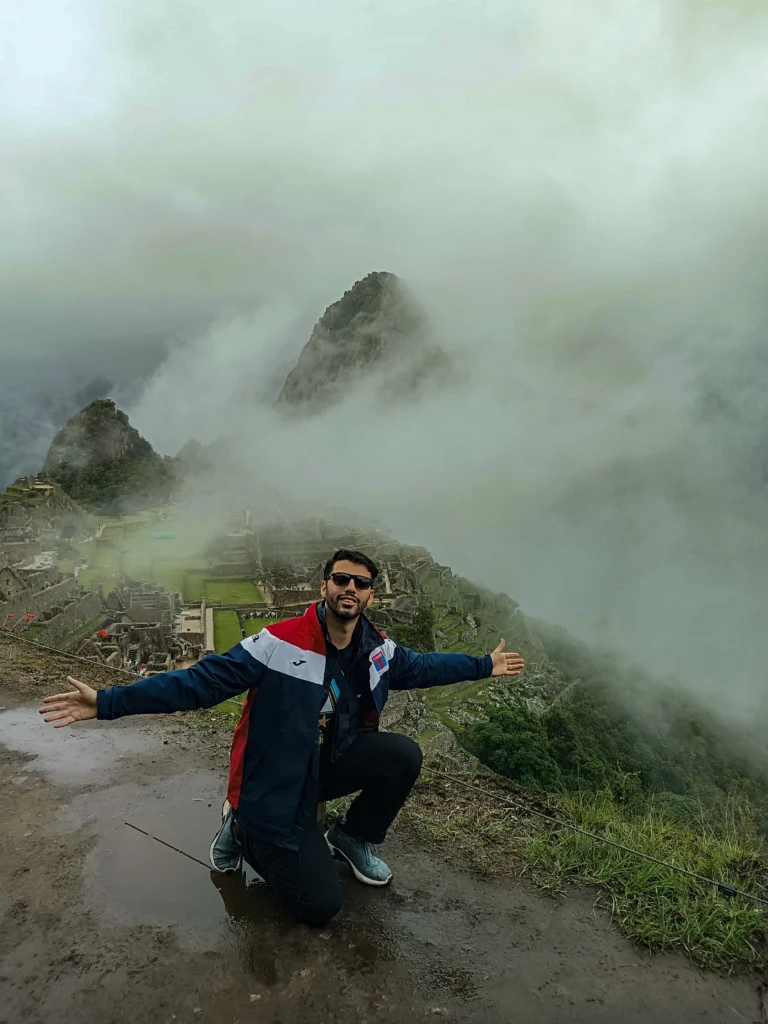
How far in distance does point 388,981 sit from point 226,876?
3.43ft

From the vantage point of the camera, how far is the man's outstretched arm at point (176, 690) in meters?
2.84

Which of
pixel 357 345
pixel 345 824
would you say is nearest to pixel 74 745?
pixel 345 824

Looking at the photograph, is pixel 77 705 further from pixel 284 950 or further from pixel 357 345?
pixel 357 345

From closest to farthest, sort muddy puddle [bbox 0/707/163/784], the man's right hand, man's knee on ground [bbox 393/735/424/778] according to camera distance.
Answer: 1. the man's right hand
2. man's knee on ground [bbox 393/735/424/778]
3. muddy puddle [bbox 0/707/163/784]

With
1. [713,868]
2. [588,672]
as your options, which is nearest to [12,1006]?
[713,868]

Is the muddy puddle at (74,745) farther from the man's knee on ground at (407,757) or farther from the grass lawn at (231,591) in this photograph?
the grass lawn at (231,591)

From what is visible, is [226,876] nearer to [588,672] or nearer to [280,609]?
[280,609]

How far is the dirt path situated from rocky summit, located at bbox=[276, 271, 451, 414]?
612ft

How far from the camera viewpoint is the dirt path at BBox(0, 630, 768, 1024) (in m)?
2.58

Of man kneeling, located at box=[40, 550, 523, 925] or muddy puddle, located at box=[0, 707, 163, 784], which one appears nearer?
man kneeling, located at box=[40, 550, 523, 925]

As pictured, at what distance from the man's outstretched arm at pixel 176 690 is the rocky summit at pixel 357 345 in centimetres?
18685

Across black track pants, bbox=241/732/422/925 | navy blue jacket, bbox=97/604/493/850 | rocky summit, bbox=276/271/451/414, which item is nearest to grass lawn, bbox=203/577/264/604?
black track pants, bbox=241/732/422/925

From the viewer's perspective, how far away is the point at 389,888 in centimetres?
333

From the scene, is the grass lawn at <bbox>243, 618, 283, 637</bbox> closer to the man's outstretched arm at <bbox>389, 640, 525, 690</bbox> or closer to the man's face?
the man's outstretched arm at <bbox>389, 640, 525, 690</bbox>
